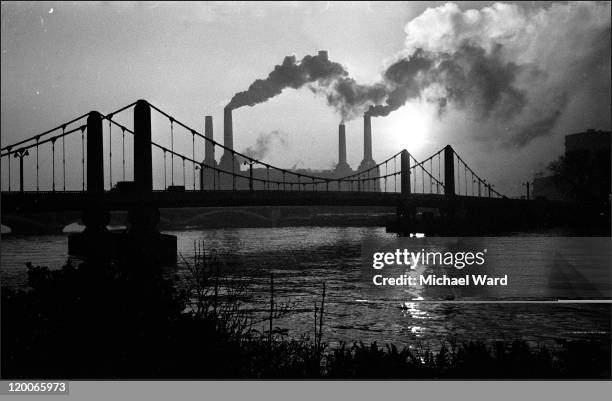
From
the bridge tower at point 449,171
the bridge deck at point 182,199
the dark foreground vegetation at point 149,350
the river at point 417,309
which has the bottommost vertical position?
the river at point 417,309

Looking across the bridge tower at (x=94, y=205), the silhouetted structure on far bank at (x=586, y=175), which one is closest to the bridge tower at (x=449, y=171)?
the silhouetted structure on far bank at (x=586, y=175)

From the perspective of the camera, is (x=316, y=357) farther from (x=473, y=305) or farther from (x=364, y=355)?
(x=473, y=305)

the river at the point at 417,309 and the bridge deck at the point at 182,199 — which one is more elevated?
the bridge deck at the point at 182,199

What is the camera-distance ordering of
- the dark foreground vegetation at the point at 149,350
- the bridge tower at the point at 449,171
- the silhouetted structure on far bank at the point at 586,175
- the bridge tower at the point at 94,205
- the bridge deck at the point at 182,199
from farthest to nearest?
the bridge tower at the point at 449,171 < the silhouetted structure on far bank at the point at 586,175 < the bridge tower at the point at 94,205 < the bridge deck at the point at 182,199 < the dark foreground vegetation at the point at 149,350

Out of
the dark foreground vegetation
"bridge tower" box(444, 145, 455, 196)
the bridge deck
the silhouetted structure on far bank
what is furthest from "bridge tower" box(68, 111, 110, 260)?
the silhouetted structure on far bank

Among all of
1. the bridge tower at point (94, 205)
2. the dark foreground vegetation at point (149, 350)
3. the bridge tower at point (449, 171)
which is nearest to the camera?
the dark foreground vegetation at point (149, 350)

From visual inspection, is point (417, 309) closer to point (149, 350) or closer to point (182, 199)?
point (149, 350)

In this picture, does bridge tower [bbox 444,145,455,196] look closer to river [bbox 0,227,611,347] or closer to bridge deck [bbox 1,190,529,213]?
bridge deck [bbox 1,190,529,213]

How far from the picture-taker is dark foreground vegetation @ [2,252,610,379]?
10555mm

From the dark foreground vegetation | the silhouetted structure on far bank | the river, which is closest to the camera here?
the dark foreground vegetation

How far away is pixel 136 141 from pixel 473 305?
161ft

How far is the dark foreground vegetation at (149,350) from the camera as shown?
34.6 ft

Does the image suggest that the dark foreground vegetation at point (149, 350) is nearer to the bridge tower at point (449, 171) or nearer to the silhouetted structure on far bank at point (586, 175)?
the silhouetted structure on far bank at point (586, 175)

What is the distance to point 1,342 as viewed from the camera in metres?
10.8
